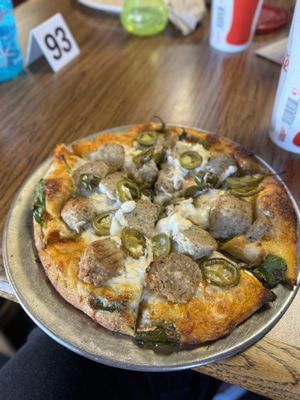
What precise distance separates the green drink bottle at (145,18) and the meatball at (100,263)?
1342 millimetres

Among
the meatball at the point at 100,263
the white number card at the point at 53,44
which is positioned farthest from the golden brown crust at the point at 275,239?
the white number card at the point at 53,44

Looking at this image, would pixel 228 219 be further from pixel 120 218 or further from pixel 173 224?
pixel 120 218

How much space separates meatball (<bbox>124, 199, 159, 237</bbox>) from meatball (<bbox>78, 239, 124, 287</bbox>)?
0.24 ft

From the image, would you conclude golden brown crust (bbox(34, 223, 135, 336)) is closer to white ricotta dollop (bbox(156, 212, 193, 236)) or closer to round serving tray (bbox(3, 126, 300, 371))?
round serving tray (bbox(3, 126, 300, 371))

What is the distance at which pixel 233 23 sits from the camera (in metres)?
1.58

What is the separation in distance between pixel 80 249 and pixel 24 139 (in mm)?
627

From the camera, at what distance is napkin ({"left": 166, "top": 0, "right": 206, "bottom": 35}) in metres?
1.84

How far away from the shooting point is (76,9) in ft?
6.70

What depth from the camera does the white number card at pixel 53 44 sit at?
1532 mm

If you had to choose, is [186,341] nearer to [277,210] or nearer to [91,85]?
[277,210]

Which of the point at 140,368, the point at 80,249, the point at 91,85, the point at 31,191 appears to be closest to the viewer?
the point at 140,368

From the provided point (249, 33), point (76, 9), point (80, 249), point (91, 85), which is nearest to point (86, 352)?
point (80, 249)

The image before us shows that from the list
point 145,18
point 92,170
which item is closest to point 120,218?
point 92,170

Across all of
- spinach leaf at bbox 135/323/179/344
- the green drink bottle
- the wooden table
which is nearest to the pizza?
spinach leaf at bbox 135/323/179/344
